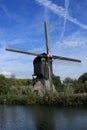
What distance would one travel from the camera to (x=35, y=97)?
168ft

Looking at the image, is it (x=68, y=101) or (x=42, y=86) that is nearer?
(x=68, y=101)

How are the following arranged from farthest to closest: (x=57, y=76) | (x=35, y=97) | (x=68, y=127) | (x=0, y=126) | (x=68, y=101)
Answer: (x=57, y=76) < (x=35, y=97) < (x=68, y=101) < (x=0, y=126) < (x=68, y=127)

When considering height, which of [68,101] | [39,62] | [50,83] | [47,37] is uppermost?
[47,37]

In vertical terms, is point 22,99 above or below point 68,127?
above

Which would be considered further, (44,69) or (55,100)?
(44,69)

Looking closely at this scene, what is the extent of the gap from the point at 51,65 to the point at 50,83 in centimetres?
324

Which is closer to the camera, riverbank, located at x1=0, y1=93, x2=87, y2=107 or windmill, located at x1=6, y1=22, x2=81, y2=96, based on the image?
riverbank, located at x1=0, y1=93, x2=87, y2=107

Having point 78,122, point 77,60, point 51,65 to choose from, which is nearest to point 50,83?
point 51,65

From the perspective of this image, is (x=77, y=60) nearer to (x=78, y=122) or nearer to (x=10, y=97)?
(x=10, y=97)

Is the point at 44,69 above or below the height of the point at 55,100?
above

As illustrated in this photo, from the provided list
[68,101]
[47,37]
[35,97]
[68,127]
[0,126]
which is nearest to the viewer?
[68,127]

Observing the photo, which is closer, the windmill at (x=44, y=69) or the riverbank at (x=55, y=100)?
the riverbank at (x=55, y=100)

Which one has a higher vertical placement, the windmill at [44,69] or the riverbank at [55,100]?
the windmill at [44,69]

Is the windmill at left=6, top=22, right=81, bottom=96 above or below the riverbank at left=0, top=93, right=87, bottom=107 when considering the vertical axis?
above
